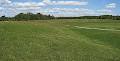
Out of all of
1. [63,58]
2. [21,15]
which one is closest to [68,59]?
[63,58]

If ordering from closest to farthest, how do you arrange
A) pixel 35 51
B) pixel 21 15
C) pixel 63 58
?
pixel 63 58 → pixel 35 51 → pixel 21 15

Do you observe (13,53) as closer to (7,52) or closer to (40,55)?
(7,52)

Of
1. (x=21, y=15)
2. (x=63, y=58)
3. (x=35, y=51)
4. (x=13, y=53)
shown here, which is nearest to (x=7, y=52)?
(x=13, y=53)

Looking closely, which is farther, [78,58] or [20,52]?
[20,52]

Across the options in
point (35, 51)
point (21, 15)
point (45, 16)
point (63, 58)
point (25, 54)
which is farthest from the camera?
point (45, 16)

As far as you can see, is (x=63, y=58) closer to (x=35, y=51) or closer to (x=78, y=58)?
(x=78, y=58)

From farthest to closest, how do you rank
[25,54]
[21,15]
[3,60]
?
[21,15]
[25,54]
[3,60]

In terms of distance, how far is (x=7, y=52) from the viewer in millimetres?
16516

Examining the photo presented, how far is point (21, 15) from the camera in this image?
128 m

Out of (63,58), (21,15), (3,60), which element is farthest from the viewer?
(21,15)

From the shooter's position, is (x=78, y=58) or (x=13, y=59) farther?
(x=78, y=58)

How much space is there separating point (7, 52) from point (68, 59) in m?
4.11

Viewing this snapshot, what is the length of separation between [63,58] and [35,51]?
306 centimetres

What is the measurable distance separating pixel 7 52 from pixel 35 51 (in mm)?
1882
